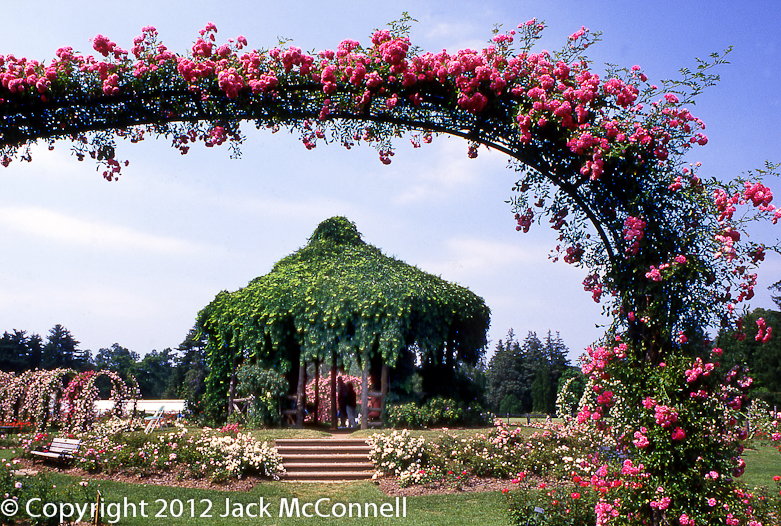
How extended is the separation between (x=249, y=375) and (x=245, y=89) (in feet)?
38.3

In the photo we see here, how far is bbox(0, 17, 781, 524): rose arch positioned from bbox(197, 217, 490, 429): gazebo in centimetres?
998

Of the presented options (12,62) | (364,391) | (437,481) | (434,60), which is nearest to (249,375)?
(364,391)

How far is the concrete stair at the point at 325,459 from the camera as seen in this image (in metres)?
12.0

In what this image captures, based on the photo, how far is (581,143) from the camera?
18.1 feet

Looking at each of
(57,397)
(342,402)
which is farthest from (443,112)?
(57,397)

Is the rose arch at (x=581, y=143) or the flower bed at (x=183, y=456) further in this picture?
the flower bed at (x=183, y=456)

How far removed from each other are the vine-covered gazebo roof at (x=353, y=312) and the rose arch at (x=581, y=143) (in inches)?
392

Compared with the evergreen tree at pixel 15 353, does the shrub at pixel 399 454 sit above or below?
below

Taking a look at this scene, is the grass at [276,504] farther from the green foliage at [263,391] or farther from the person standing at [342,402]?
the person standing at [342,402]

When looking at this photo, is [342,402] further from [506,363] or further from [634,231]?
[506,363]

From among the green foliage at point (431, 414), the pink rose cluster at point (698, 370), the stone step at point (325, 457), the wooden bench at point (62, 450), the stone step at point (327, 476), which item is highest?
the pink rose cluster at point (698, 370)

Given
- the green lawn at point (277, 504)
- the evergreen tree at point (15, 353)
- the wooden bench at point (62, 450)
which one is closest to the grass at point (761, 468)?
the green lawn at point (277, 504)

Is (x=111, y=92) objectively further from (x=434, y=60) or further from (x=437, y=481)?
(x=437, y=481)

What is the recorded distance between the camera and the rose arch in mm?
5062
